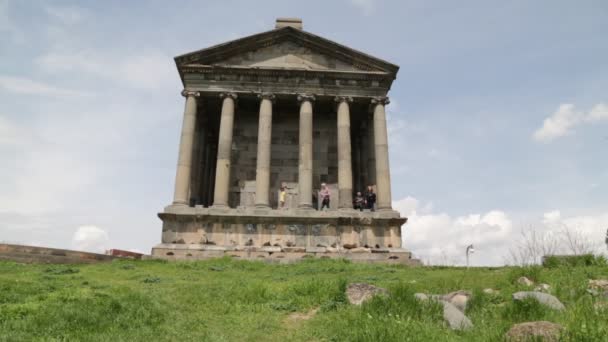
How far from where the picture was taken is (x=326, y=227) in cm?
1948

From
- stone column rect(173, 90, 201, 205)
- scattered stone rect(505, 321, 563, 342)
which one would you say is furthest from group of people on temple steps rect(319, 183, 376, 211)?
scattered stone rect(505, 321, 563, 342)

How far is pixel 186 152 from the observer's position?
69.6 ft

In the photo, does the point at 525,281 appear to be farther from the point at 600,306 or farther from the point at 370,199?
the point at 370,199

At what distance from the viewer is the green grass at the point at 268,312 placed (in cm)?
584

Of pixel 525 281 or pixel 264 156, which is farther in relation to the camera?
pixel 264 156

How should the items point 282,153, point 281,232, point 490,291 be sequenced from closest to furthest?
point 490,291 → point 281,232 → point 282,153

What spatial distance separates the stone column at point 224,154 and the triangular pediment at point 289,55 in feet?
6.98

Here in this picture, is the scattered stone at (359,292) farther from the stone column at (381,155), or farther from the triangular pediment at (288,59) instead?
the triangular pediment at (288,59)

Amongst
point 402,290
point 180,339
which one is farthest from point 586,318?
point 180,339

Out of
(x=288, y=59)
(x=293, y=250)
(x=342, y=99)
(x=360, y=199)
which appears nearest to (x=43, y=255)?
(x=293, y=250)

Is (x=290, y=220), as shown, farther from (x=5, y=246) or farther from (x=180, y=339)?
(x=180, y=339)

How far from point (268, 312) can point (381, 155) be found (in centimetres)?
1496

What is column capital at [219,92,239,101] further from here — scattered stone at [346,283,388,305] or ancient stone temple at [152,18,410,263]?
scattered stone at [346,283,388,305]

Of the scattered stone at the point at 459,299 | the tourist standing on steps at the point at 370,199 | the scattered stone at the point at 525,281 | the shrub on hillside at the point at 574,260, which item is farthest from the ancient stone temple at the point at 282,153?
the scattered stone at the point at 459,299
